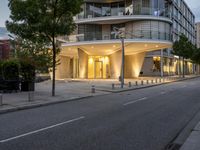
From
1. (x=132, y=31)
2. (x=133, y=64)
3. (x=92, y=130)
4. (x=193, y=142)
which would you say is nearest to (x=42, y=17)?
(x=92, y=130)

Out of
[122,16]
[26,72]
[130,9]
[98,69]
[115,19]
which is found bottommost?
[26,72]

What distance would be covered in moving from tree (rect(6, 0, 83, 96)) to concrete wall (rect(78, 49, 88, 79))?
2715cm

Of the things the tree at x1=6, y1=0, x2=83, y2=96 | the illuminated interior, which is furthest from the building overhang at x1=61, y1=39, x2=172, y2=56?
the tree at x1=6, y1=0, x2=83, y2=96

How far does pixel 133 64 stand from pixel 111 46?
907 cm

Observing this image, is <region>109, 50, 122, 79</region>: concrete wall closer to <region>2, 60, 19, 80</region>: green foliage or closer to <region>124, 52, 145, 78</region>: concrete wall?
<region>124, 52, 145, 78</region>: concrete wall

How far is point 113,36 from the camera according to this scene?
4191 centimetres

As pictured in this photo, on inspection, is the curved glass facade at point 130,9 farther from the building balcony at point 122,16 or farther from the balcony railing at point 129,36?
the balcony railing at point 129,36

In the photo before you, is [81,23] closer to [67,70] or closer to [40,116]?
[67,70]

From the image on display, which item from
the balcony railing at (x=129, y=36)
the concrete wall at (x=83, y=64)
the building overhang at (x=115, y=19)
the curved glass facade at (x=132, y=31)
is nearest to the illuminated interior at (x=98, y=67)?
the concrete wall at (x=83, y=64)

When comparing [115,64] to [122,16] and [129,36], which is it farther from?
[122,16]

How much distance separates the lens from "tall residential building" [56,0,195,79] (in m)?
42.1

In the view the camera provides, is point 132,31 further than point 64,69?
No

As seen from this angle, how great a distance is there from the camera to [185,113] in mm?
12852

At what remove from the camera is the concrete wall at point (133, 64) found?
50.5 metres
